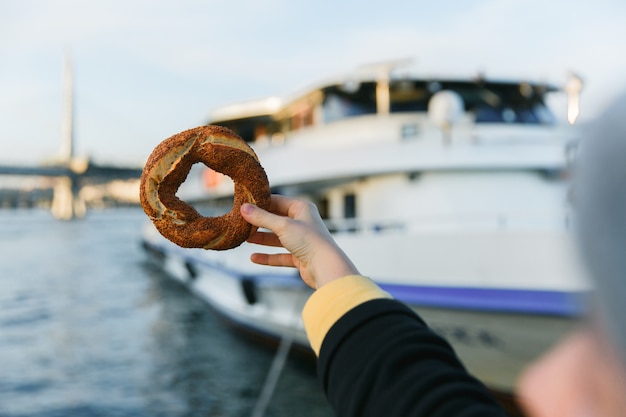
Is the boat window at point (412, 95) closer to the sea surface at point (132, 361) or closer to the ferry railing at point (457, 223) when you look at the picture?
the ferry railing at point (457, 223)

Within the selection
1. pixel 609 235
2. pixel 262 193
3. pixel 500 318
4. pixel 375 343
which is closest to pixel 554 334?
pixel 500 318

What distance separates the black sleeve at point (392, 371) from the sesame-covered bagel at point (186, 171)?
651mm

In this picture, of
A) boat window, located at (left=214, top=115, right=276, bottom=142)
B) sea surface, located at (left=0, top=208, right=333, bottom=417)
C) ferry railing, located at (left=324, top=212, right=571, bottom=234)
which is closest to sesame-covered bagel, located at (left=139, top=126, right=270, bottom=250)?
ferry railing, located at (left=324, top=212, right=571, bottom=234)

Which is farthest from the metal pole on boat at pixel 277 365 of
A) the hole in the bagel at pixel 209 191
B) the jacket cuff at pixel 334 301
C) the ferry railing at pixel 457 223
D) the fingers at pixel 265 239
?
the jacket cuff at pixel 334 301

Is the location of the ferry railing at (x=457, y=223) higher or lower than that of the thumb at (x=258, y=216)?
lower

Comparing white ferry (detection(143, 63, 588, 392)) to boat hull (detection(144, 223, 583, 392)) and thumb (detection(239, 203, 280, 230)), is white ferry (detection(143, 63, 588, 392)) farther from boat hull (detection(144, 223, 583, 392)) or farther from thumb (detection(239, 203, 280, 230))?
thumb (detection(239, 203, 280, 230))

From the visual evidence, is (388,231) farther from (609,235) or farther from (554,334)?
(609,235)

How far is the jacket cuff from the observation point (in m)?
1.04

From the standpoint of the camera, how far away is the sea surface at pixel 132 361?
705 centimetres

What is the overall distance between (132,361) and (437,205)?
17.2 feet

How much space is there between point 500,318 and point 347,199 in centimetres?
336

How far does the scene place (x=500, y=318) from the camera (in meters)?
5.21

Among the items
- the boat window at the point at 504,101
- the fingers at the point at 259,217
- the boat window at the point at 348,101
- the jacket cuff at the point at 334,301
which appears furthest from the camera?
the boat window at the point at 348,101

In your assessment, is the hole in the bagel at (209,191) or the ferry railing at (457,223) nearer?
the ferry railing at (457,223)
